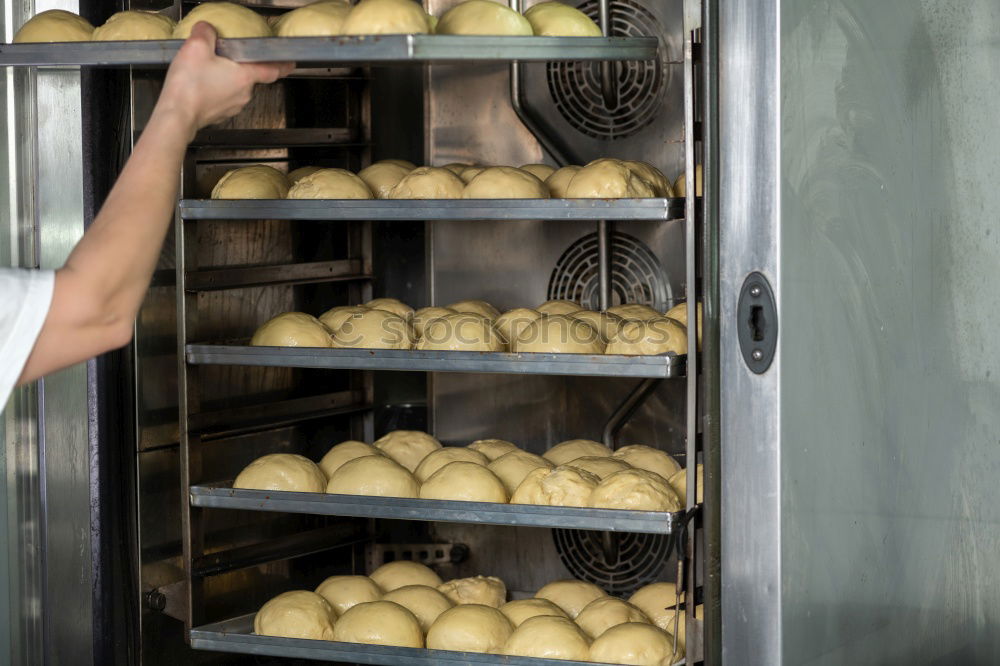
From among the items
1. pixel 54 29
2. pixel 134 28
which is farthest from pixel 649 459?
pixel 54 29

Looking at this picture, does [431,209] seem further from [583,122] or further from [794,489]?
[794,489]

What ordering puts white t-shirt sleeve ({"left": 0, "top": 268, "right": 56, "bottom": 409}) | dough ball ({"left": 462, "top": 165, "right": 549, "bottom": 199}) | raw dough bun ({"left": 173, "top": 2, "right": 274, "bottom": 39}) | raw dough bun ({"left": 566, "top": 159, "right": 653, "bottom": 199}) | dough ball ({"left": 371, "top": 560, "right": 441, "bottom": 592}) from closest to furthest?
white t-shirt sleeve ({"left": 0, "top": 268, "right": 56, "bottom": 409}) < raw dough bun ({"left": 173, "top": 2, "right": 274, "bottom": 39}) < raw dough bun ({"left": 566, "top": 159, "right": 653, "bottom": 199}) < dough ball ({"left": 462, "top": 165, "right": 549, "bottom": 199}) < dough ball ({"left": 371, "top": 560, "right": 441, "bottom": 592})

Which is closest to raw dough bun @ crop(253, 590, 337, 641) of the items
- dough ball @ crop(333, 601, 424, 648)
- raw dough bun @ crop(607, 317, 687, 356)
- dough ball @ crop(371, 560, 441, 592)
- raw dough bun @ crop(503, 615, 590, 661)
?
dough ball @ crop(333, 601, 424, 648)

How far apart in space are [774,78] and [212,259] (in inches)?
54.3

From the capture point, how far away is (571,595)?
2.53 m

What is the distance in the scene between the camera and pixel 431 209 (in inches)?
89.3

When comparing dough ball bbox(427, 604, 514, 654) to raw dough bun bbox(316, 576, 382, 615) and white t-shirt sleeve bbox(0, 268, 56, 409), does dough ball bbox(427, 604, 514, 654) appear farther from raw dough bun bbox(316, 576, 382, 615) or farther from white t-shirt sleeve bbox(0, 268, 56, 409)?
white t-shirt sleeve bbox(0, 268, 56, 409)

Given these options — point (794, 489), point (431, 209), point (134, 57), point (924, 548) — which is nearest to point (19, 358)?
point (134, 57)

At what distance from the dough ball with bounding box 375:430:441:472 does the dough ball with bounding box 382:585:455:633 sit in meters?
0.28

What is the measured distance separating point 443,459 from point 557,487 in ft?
1.09

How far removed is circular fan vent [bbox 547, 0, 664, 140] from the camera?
2688 mm

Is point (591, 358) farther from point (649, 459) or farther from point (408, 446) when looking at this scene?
point (408, 446)

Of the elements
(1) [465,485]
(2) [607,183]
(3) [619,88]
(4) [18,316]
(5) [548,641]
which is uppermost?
(3) [619,88]

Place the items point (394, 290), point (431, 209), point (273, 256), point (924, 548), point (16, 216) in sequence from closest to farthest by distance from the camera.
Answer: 1. point (924, 548)
2. point (431, 209)
3. point (16, 216)
4. point (273, 256)
5. point (394, 290)
